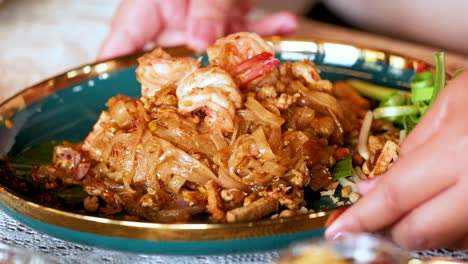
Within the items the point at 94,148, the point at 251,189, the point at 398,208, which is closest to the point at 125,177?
the point at 94,148

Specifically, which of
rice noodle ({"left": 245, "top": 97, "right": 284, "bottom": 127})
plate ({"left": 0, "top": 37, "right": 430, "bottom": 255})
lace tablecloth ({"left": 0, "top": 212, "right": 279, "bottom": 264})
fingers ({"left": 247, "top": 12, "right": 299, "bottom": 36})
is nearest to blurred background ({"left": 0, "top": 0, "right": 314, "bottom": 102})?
plate ({"left": 0, "top": 37, "right": 430, "bottom": 255})

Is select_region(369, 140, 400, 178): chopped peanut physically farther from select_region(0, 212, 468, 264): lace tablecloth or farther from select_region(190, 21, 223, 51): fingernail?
select_region(190, 21, 223, 51): fingernail

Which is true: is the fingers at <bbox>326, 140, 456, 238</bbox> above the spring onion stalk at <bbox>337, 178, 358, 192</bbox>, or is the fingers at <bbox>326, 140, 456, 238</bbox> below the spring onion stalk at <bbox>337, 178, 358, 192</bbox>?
above

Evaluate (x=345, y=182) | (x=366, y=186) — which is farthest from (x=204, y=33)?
(x=366, y=186)

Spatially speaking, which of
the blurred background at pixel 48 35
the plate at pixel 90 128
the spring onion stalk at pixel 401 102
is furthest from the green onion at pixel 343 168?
the blurred background at pixel 48 35

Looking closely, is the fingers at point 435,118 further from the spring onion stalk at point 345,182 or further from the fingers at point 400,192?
the spring onion stalk at point 345,182

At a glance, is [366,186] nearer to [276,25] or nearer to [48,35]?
[276,25]

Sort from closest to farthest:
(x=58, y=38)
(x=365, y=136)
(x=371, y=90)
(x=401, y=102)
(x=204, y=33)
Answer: (x=365, y=136) → (x=401, y=102) → (x=371, y=90) → (x=204, y=33) → (x=58, y=38)
